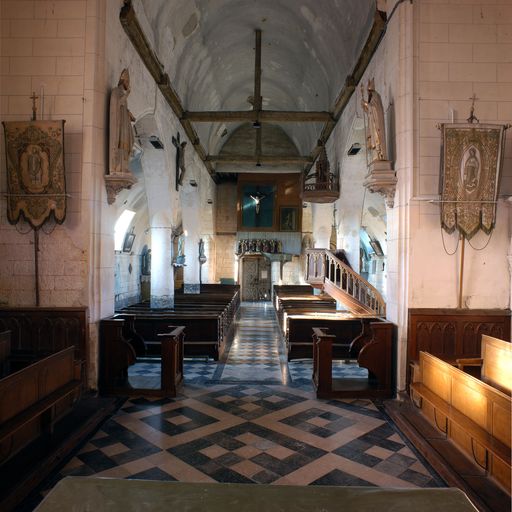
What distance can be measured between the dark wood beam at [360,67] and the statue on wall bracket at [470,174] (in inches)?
96.3

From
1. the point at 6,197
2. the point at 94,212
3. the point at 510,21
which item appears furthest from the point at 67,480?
the point at 510,21

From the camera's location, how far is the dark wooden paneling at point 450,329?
584 cm

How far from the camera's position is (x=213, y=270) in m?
21.5

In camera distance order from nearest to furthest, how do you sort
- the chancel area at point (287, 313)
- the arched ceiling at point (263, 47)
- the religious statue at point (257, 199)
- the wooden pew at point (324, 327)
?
the chancel area at point (287, 313), the wooden pew at point (324, 327), the arched ceiling at point (263, 47), the religious statue at point (257, 199)

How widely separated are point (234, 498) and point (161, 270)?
10364mm

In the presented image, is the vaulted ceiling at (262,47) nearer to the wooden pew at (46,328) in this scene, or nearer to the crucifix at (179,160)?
the crucifix at (179,160)

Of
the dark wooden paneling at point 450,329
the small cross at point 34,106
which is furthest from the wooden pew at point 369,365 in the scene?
the small cross at point 34,106

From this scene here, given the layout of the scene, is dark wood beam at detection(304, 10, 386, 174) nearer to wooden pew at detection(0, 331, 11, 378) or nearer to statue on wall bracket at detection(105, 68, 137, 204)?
statue on wall bracket at detection(105, 68, 137, 204)

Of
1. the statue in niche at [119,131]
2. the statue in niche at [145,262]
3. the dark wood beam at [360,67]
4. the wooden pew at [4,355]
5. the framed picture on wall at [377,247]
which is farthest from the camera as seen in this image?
the framed picture on wall at [377,247]

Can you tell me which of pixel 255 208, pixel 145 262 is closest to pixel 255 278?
pixel 255 208

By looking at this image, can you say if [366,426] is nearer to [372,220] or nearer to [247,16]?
[247,16]

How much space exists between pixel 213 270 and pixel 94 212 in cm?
1573

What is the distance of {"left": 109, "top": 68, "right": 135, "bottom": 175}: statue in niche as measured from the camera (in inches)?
237

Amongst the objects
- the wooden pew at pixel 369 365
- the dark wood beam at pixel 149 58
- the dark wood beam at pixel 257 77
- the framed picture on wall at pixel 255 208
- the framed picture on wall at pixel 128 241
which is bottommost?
the wooden pew at pixel 369 365
